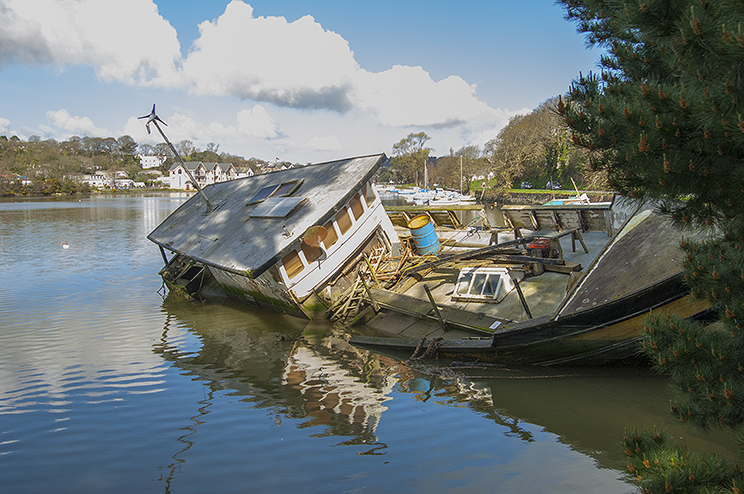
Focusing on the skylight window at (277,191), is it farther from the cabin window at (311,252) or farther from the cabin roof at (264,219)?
the cabin window at (311,252)

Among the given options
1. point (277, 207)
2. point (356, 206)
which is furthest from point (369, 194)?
point (277, 207)

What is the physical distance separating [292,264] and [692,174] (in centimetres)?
1157

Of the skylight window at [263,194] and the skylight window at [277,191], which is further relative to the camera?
the skylight window at [263,194]

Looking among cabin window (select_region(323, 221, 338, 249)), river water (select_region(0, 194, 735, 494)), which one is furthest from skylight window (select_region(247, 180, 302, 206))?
river water (select_region(0, 194, 735, 494))

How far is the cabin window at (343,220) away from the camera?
15166 millimetres

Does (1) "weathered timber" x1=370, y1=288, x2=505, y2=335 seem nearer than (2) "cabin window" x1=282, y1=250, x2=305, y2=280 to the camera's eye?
Yes

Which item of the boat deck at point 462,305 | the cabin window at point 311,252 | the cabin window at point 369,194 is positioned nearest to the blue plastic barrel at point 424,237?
the boat deck at point 462,305

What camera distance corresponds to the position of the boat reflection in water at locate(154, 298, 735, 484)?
7.92 metres

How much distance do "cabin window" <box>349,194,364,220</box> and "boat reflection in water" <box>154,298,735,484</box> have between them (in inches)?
170

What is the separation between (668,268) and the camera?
8.59 metres

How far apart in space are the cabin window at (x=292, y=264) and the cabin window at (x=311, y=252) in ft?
0.85

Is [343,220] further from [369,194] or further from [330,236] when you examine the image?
[369,194]

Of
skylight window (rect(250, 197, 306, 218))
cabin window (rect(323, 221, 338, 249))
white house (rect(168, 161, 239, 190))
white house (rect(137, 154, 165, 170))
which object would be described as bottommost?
cabin window (rect(323, 221, 338, 249))

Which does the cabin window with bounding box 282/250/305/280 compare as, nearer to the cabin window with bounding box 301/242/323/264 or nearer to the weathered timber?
the cabin window with bounding box 301/242/323/264
